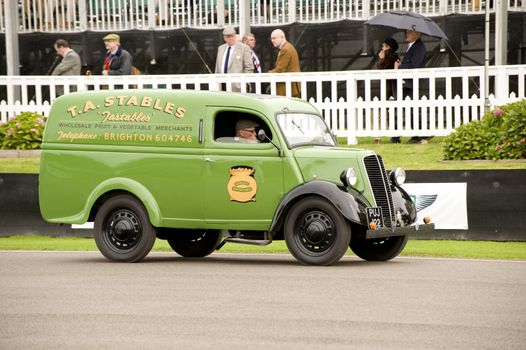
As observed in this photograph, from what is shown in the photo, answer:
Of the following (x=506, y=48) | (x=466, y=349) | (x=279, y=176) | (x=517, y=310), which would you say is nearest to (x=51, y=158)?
(x=279, y=176)

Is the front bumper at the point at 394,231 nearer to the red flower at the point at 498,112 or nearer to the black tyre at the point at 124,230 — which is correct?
the black tyre at the point at 124,230

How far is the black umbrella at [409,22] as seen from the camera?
2161cm

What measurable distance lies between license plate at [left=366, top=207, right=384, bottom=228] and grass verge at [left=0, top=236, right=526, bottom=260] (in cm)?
174

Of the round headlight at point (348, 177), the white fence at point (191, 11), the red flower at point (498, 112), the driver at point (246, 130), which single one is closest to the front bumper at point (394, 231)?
the round headlight at point (348, 177)

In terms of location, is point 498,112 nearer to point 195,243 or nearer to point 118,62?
point 195,243

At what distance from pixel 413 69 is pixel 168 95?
814cm

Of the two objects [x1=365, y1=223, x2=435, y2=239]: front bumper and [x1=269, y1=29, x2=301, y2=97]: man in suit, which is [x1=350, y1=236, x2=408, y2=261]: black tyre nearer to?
[x1=365, y1=223, x2=435, y2=239]: front bumper

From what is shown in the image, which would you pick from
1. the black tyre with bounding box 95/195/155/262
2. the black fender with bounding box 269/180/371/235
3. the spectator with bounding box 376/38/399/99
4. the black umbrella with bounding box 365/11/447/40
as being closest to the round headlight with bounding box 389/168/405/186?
the black fender with bounding box 269/180/371/235

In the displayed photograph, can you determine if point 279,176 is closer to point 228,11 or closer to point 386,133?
point 386,133

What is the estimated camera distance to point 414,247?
16.3 meters

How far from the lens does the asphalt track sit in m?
8.83

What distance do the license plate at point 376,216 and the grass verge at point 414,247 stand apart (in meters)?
1.74

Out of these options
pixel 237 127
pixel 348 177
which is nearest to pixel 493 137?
pixel 237 127

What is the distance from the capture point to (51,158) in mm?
15125
